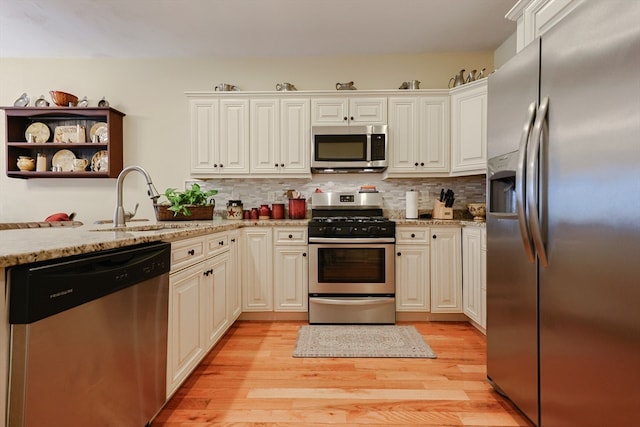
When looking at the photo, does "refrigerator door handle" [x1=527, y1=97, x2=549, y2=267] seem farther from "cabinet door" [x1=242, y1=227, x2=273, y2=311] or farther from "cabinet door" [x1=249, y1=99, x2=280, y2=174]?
"cabinet door" [x1=249, y1=99, x2=280, y2=174]

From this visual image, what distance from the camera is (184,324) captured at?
177 cm

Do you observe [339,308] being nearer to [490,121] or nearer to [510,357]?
[510,357]

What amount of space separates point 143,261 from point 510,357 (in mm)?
1750

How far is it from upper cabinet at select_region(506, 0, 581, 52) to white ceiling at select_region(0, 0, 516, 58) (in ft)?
3.48

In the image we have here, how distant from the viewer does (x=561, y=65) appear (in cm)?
127

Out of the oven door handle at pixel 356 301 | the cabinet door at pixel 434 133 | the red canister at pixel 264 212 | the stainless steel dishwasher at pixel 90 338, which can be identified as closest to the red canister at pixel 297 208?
the red canister at pixel 264 212

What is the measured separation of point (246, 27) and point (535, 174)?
9.18 feet

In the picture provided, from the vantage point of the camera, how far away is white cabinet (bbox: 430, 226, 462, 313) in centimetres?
301

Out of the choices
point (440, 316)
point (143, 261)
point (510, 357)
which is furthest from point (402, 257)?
point (143, 261)

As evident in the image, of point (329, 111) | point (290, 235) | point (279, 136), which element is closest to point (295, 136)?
point (279, 136)

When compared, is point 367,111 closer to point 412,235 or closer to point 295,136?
point 295,136

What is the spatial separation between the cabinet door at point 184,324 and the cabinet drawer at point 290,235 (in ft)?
3.55

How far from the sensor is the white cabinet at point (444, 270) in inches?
118

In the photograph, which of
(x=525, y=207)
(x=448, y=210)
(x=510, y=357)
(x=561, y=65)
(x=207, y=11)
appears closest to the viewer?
(x=561, y=65)
